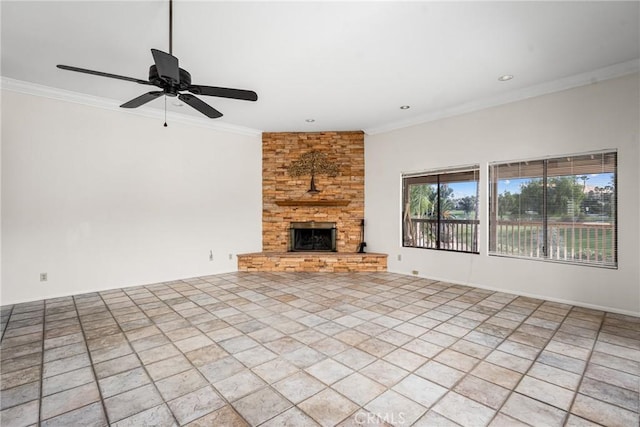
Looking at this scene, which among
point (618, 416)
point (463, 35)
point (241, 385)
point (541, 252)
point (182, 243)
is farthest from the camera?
point (182, 243)

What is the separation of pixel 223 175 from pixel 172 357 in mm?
3986

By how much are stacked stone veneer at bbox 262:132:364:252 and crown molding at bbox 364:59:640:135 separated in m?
1.20

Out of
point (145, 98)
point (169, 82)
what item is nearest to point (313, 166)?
point (145, 98)

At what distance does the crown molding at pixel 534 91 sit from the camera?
3492 millimetres

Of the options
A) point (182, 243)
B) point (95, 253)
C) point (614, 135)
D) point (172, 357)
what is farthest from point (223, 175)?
point (614, 135)

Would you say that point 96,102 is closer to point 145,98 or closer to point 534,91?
point 145,98

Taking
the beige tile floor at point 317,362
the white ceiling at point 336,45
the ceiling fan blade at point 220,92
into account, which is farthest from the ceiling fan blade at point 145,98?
the beige tile floor at point 317,362

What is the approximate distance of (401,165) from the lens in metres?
5.82

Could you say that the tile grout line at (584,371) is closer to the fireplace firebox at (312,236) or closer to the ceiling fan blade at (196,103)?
the ceiling fan blade at (196,103)

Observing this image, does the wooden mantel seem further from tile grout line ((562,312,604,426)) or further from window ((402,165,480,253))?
tile grout line ((562,312,604,426))

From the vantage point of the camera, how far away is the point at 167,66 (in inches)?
87.2

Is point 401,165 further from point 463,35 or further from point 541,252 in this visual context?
point 463,35

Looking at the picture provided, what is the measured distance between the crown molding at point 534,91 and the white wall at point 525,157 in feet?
0.24

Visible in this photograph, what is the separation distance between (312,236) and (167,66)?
15.5 feet
